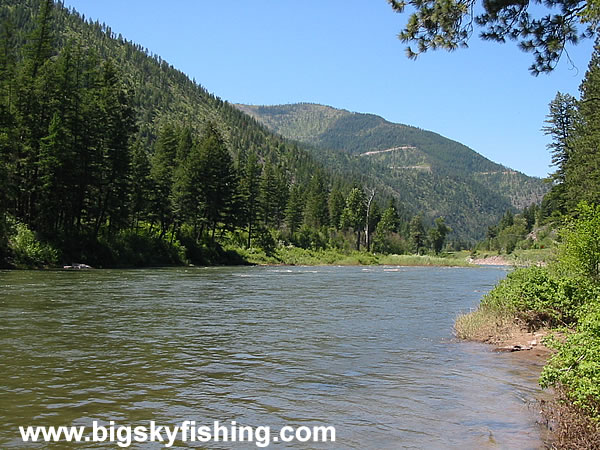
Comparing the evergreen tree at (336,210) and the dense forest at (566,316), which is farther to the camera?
the evergreen tree at (336,210)

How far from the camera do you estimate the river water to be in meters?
7.67

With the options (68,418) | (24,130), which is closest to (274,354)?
(68,418)

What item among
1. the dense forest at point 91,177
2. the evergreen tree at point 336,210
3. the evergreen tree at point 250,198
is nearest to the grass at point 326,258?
the dense forest at point 91,177

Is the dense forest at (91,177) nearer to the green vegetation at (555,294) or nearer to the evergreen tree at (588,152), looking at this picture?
the green vegetation at (555,294)

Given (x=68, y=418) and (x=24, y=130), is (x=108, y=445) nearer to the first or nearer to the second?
(x=68, y=418)

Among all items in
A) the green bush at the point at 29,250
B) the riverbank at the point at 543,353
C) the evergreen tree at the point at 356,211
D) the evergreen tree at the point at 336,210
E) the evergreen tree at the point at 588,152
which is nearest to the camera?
the riverbank at the point at 543,353

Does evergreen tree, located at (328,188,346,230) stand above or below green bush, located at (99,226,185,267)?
above

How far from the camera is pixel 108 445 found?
666 cm

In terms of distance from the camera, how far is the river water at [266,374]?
767 cm

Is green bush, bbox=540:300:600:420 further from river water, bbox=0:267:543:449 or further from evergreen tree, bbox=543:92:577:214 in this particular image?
evergreen tree, bbox=543:92:577:214

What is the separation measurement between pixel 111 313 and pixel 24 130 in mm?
31869

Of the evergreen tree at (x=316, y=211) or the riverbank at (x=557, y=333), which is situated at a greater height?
the evergreen tree at (x=316, y=211)

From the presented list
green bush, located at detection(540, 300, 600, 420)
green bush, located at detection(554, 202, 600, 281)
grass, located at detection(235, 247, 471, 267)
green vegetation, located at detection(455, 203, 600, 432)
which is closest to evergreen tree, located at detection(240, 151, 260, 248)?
grass, located at detection(235, 247, 471, 267)

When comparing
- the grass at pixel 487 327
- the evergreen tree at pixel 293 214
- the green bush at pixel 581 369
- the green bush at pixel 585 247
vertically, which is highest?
the evergreen tree at pixel 293 214
